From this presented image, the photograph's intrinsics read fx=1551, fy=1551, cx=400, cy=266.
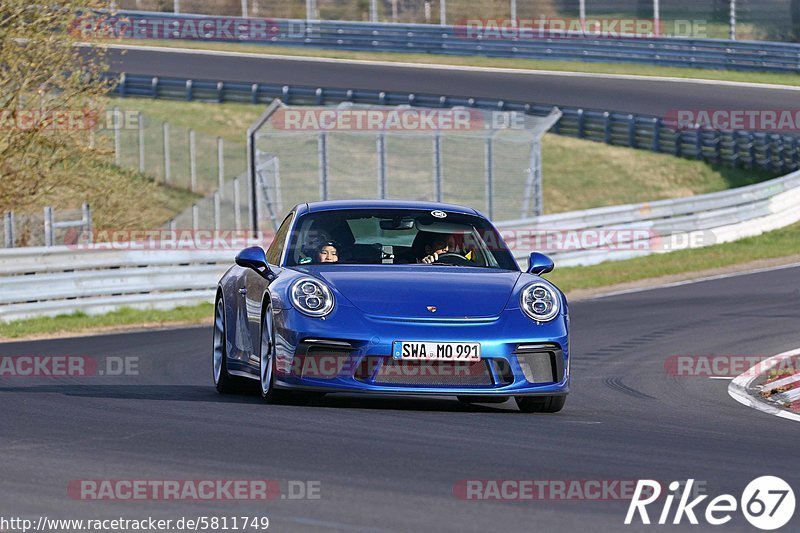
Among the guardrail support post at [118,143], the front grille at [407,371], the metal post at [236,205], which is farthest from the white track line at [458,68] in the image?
the front grille at [407,371]

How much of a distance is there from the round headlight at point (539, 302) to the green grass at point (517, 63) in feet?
108

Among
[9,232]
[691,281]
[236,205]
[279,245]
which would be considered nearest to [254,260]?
[279,245]

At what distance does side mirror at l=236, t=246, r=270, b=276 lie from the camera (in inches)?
388

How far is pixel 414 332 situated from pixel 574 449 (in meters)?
1.67

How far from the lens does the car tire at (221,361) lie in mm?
10781

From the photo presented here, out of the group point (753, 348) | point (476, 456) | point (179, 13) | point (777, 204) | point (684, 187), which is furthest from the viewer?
point (179, 13)

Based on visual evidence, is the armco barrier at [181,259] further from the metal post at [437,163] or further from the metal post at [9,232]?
the metal post at [437,163]

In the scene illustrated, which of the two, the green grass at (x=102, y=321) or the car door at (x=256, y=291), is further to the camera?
the green grass at (x=102, y=321)

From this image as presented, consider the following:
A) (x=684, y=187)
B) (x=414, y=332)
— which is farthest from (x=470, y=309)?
(x=684, y=187)

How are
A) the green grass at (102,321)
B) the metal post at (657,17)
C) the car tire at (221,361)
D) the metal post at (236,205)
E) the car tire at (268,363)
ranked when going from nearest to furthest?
the car tire at (268,363) < the car tire at (221,361) < the green grass at (102,321) < the metal post at (236,205) < the metal post at (657,17)

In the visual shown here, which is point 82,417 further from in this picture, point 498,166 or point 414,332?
point 498,166

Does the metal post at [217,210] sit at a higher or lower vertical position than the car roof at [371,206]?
lower

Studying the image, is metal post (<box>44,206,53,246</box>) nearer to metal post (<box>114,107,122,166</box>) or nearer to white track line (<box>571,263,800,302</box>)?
white track line (<box>571,263,800,302</box>)

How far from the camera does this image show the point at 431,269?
9836 millimetres
